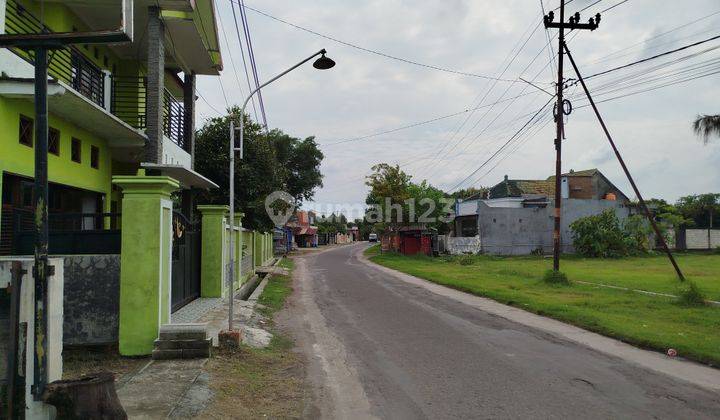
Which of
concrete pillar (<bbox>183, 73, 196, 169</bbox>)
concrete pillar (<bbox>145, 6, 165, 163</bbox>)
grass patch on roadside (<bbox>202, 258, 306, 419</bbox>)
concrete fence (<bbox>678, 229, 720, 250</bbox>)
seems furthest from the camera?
concrete fence (<bbox>678, 229, 720, 250</bbox>)

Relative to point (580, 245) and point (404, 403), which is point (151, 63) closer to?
point (404, 403)

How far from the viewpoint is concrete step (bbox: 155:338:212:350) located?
7770 mm

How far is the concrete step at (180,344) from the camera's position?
7770mm

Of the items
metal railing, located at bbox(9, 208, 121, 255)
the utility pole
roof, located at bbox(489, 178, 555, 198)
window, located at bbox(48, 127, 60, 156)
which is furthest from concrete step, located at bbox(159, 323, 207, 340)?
roof, located at bbox(489, 178, 555, 198)

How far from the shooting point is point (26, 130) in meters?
10.2

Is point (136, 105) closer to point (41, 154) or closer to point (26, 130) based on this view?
point (26, 130)

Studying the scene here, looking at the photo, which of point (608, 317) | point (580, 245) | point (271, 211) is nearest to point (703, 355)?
point (608, 317)

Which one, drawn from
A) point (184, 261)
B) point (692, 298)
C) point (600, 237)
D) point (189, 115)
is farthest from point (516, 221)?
point (184, 261)

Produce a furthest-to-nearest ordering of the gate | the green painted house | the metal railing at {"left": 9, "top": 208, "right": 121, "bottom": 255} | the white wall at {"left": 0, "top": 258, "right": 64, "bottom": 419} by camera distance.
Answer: the gate
the green painted house
the metal railing at {"left": 9, "top": 208, "right": 121, "bottom": 255}
the white wall at {"left": 0, "top": 258, "right": 64, "bottom": 419}

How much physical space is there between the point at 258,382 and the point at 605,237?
3634cm

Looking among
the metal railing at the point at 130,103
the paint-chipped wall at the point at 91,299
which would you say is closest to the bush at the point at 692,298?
the paint-chipped wall at the point at 91,299

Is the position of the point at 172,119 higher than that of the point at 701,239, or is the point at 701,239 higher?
the point at 172,119

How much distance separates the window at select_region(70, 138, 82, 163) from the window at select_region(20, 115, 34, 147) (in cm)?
220

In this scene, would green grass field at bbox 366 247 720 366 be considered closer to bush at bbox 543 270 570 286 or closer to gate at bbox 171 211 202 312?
bush at bbox 543 270 570 286
